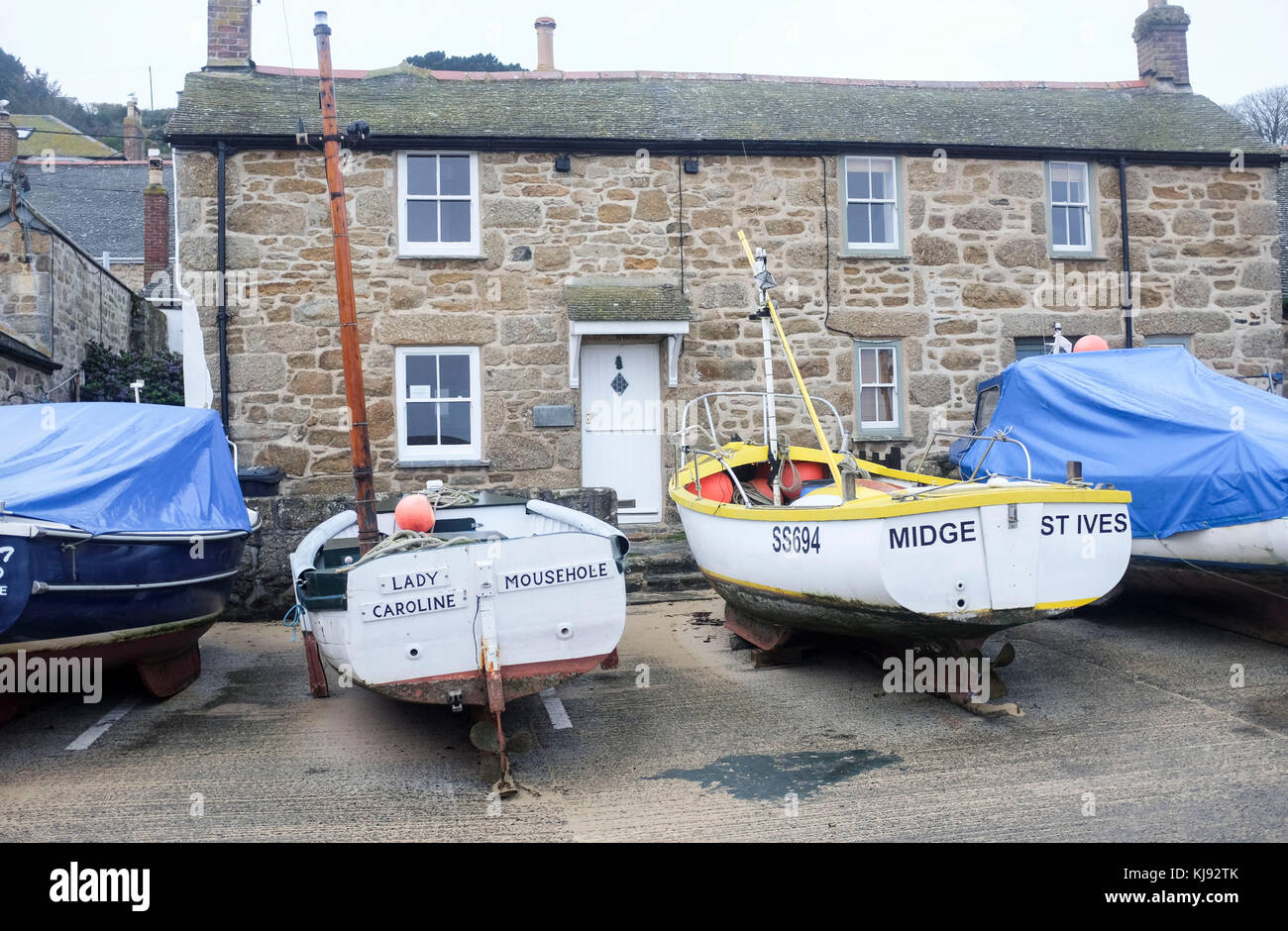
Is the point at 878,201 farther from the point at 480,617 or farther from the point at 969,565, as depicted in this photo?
the point at 480,617

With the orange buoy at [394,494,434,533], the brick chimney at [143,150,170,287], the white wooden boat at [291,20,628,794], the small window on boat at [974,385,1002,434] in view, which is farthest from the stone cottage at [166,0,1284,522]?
the brick chimney at [143,150,170,287]

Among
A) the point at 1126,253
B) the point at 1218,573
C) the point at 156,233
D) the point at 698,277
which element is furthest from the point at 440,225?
the point at 156,233

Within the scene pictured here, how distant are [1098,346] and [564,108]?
7273 millimetres

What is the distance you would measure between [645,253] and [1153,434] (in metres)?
6.67

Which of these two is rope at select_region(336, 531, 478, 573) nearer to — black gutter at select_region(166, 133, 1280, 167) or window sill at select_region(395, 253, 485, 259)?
window sill at select_region(395, 253, 485, 259)

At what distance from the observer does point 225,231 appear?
1200 centimetres

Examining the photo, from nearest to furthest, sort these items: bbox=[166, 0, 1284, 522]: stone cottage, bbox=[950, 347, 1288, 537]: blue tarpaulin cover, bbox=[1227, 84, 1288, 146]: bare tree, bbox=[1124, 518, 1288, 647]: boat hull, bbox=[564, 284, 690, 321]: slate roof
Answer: bbox=[1124, 518, 1288, 647]: boat hull < bbox=[950, 347, 1288, 537]: blue tarpaulin cover < bbox=[564, 284, 690, 321]: slate roof < bbox=[166, 0, 1284, 522]: stone cottage < bbox=[1227, 84, 1288, 146]: bare tree

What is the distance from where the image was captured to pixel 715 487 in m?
8.91

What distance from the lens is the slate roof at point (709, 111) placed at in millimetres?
12438

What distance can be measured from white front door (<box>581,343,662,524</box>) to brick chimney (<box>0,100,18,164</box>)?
23.2 metres

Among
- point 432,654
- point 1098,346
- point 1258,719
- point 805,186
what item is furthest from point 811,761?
point 805,186

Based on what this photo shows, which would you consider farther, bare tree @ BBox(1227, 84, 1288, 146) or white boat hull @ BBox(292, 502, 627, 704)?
bare tree @ BBox(1227, 84, 1288, 146)

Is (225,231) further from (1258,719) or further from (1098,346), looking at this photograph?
(1258,719)

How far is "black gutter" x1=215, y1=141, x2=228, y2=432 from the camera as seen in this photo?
11.8 metres
